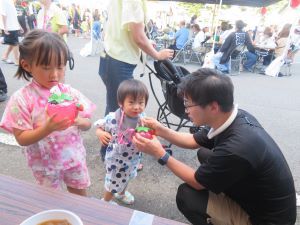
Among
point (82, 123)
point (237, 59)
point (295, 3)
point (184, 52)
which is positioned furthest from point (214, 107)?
point (184, 52)

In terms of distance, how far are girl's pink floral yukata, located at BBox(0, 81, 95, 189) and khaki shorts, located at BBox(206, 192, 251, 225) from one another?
79 cm

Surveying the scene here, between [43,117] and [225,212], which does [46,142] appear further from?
[225,212]

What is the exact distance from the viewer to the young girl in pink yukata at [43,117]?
1.21m

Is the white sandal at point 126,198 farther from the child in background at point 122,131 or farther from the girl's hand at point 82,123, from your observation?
the girl's hand at point 82,123

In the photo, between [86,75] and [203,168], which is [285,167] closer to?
[203,168]

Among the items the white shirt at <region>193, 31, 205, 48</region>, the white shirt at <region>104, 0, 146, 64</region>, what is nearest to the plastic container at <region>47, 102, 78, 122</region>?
the white shirt at <region>104, 0, 146, 64</region>

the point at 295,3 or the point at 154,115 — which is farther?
the point at 295,3

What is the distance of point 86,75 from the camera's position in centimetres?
627

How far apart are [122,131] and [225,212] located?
856mm

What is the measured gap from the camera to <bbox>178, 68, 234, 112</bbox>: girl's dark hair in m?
1.40

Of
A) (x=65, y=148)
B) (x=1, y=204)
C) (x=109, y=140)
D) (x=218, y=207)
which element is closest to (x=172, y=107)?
(x=109, y=140)

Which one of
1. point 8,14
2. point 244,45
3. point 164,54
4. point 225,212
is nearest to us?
point 225,212

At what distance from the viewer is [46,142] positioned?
4.55ft

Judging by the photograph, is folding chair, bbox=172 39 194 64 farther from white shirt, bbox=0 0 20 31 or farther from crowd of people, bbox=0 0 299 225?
crowd of people, bbox=0 0 299 225
